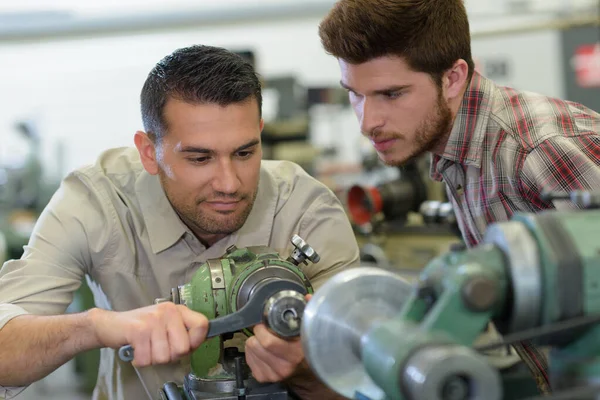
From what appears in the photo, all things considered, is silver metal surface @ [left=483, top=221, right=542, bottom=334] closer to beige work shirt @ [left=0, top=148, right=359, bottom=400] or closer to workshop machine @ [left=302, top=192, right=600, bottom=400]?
workshop machine @ [left=302, top=192, right=600, bottom=400]

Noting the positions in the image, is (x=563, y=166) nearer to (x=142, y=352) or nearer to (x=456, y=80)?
(x=456, y=80)

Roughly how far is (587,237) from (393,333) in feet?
0.77

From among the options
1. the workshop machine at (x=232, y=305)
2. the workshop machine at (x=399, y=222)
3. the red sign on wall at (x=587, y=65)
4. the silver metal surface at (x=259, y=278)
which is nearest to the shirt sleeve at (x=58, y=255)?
the workshop machine at (x=232, y=305)

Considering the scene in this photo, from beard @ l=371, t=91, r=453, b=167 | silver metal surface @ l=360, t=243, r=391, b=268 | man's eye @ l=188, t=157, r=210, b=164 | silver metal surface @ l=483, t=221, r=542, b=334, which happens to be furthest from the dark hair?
silver metal surface @ l=360, t=243, r=391, b=268

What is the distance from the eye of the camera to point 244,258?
1.23m

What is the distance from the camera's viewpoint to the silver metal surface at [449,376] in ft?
2.20

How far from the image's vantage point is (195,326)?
1080 millimetres

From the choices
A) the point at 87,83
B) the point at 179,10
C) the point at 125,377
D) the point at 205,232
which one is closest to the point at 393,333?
the point at 205,232

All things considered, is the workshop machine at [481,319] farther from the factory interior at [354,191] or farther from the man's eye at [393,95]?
the man's eye at [393,95]

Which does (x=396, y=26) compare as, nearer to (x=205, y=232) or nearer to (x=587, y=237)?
(x=205, y=232)

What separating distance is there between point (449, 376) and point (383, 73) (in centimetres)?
90

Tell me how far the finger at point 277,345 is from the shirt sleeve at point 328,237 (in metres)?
0.42

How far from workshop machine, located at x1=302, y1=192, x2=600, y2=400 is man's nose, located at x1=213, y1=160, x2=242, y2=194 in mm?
635

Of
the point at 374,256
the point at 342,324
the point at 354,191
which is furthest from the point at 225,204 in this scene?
the point at 374,256
